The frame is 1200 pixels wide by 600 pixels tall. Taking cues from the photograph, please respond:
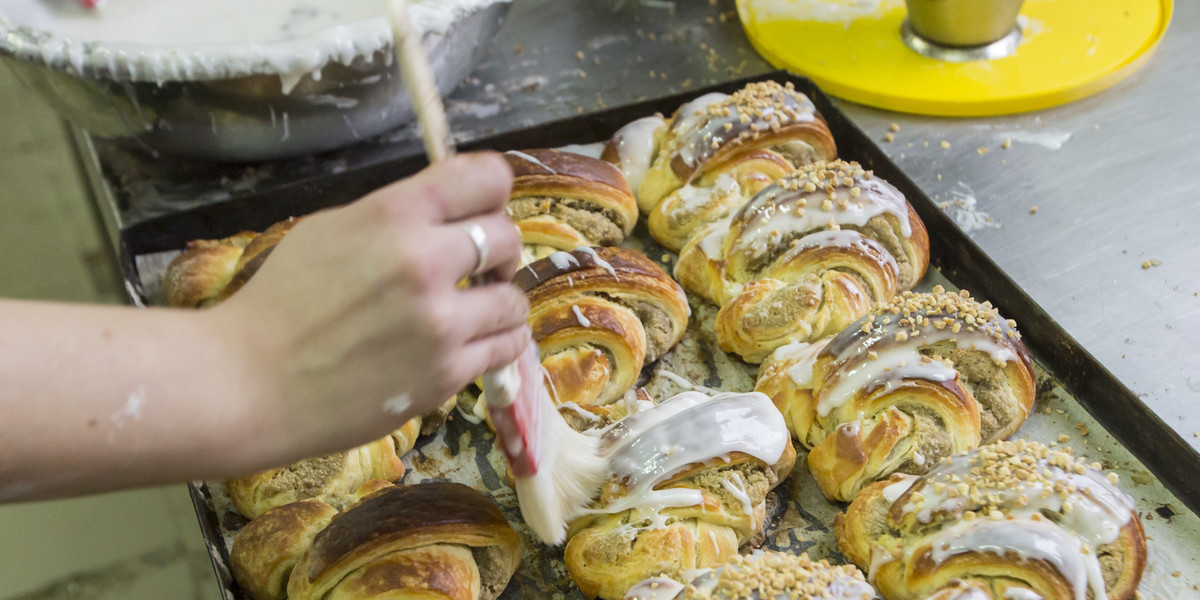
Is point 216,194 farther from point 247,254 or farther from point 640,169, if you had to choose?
point 640,169

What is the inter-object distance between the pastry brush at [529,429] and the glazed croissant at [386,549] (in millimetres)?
99

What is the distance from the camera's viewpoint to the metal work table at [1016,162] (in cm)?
177

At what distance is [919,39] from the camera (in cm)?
242

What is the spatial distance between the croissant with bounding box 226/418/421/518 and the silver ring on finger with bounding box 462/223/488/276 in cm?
66

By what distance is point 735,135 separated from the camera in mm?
2006

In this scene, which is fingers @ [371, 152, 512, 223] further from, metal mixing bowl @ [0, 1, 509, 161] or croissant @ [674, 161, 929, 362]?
metal mixing bowl @ [0, 1, 509, 161]

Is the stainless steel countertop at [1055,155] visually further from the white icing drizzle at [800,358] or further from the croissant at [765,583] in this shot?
the croissant at [765,583]

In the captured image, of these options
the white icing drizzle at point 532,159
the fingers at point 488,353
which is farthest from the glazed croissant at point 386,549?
the white icing drizzle at point 532,159

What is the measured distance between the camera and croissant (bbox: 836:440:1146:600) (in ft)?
4.19

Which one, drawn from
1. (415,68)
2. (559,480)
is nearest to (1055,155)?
(559,480)

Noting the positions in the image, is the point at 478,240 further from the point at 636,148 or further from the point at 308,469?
the point at 636,148

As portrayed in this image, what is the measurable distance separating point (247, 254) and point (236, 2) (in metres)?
0.70

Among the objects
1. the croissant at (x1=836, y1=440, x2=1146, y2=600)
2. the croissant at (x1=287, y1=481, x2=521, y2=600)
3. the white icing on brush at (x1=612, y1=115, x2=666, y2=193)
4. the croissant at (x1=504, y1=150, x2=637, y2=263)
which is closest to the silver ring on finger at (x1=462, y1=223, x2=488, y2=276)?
the croissant at (x1=287, y1=481, x2=521, y2=600)

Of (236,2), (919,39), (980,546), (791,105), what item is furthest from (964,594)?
(236,2)
